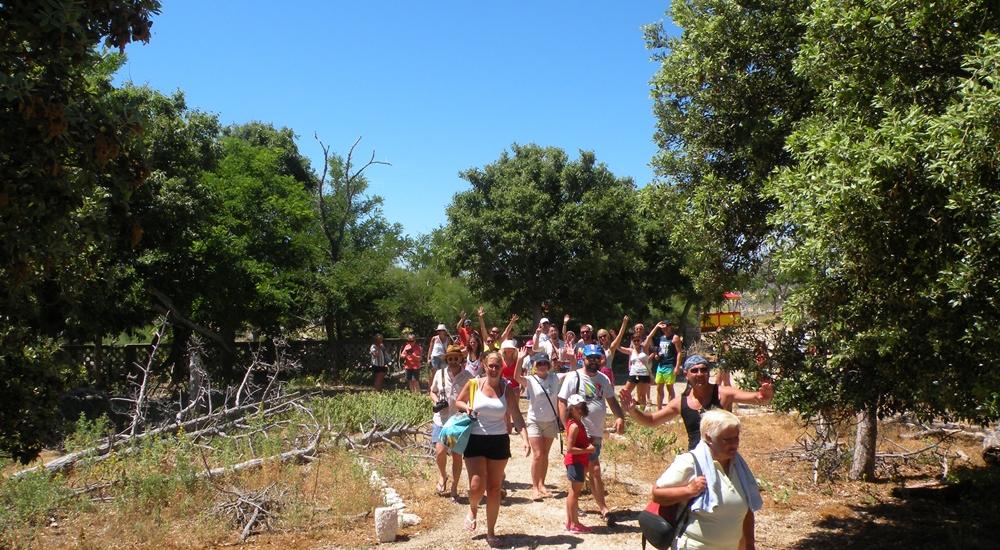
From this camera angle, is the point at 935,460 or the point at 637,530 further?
the point at 935,460

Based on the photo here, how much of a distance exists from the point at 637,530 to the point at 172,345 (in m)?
15.4

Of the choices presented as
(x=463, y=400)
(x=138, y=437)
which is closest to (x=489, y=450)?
(x=463, y=400)

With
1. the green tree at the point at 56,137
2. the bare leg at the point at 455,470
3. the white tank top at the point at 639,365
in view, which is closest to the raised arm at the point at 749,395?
the bare leg at the point at 455,470

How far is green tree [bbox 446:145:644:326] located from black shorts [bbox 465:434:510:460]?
17.0m

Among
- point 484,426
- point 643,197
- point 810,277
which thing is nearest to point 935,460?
point 643,197

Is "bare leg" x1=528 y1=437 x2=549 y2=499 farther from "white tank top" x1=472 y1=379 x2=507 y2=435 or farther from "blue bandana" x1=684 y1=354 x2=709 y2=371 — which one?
"blue bandana" x1=684 y1=354 x2=709 y2=371

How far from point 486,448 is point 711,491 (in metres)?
2.96

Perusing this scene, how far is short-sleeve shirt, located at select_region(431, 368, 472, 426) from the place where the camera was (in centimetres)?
826

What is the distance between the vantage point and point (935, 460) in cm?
1048

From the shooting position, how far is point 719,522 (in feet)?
13.1

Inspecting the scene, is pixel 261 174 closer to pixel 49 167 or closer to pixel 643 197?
pixel 643 197

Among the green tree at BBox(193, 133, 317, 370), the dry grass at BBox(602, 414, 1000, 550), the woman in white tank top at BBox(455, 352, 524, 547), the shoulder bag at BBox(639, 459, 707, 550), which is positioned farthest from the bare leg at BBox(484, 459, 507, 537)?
the green tree at BBox(193, 133, 317, 370)

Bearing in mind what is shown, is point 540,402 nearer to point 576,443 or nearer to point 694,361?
point 576,443

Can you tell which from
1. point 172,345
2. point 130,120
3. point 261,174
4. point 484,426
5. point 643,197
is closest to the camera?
point 130,120
